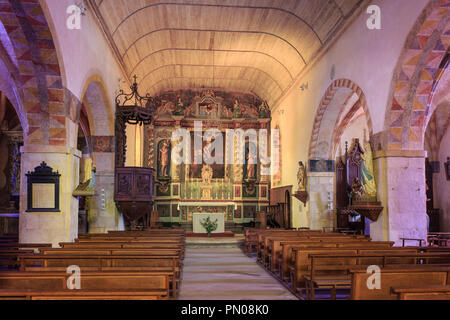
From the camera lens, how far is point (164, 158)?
767 inches

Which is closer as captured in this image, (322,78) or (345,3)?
(345,3)

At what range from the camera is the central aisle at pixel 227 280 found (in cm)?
633

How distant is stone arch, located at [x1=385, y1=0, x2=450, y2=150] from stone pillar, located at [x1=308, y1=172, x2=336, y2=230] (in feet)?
16.4

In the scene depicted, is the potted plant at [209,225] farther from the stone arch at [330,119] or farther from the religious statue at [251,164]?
the religious statue at [251,164]

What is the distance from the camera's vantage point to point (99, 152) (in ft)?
41.5

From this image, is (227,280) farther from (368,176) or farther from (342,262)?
(368,176)

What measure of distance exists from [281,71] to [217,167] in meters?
5.84

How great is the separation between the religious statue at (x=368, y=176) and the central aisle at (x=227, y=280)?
291 cm

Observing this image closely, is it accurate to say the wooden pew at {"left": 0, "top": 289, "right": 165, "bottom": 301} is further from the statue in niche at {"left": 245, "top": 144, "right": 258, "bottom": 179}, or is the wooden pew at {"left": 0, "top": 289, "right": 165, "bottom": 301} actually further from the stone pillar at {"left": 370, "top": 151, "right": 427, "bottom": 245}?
the statue in niche at {"left": 245, "top": 144, "right": 258, "bottom": 179}

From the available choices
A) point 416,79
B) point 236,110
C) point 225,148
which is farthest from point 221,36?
point 416,79

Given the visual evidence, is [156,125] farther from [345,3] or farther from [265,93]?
[345,3]

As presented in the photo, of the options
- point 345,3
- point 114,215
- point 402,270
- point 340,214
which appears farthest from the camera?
point 340,214

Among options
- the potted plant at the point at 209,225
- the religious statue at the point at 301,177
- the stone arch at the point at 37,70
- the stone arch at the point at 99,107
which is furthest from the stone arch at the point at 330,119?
the stone arch at the point at 37,70

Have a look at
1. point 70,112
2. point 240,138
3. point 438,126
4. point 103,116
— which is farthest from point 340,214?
point 70,112
